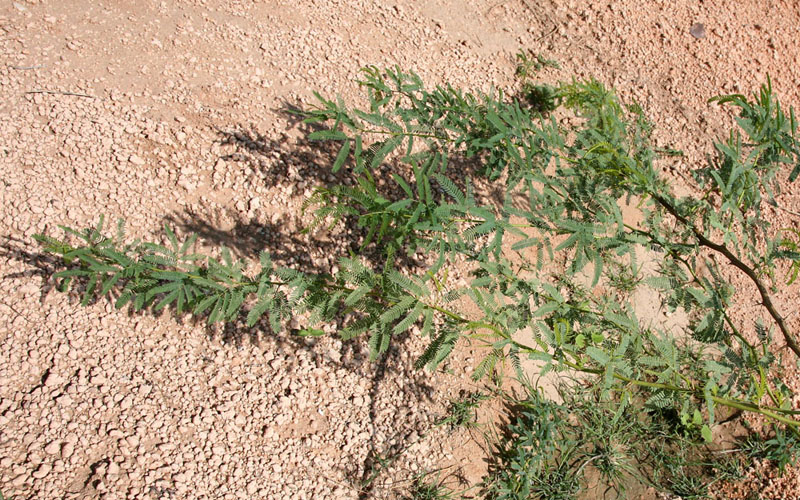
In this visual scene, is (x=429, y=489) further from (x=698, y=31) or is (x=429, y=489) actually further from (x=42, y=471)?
(x=698, y=31)

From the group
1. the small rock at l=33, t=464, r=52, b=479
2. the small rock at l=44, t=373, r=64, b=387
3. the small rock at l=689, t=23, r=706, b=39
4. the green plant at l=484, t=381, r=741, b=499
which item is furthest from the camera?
the small rock at l=689, t=23, r=706, b=39

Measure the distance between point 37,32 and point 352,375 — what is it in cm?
221

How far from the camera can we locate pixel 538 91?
351 cm

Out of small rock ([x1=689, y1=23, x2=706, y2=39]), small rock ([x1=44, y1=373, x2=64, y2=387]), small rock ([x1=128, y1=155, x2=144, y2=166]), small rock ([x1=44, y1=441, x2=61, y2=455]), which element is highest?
small rock ([x1=689, y1=23, x2=706, y2=39])

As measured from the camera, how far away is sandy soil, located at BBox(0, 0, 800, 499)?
7.13ft

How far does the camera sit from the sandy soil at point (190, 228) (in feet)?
7.13

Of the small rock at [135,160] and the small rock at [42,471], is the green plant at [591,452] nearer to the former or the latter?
the small rock at [42,471]

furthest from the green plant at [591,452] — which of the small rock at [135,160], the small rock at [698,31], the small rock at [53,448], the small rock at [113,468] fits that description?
the small rock at [698,31]

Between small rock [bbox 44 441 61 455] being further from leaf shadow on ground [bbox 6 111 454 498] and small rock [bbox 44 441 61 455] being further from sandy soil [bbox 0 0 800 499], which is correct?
leaf shadow on ground [bbox 6 111 454 498]

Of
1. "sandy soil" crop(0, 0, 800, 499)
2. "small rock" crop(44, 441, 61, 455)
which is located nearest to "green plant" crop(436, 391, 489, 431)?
"sandy soil" crop(0, 0, 800, 499)

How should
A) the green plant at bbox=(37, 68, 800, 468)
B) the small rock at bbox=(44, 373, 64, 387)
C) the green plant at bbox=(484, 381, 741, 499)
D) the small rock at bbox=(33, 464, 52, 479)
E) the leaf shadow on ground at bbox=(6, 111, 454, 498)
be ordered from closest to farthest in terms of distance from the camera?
the green plant at bbox=(37, 68, 800, 468) → the small rock at bbox=(33, 464, 52, 479) → the small rock at bbox=(44, 373, 64, 387) → the leaf shadow on ground at bbox=(6, 111, 454, 498) → the green plant at bbox=(484, 381, 741, 499)

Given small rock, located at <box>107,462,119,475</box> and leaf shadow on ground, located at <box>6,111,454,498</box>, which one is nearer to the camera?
small rock, located at <box>107,462,119,475</box>

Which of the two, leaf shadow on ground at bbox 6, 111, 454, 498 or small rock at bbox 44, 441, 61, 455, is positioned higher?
leaf shadow on ground at bbox 6, 111, 454, 498

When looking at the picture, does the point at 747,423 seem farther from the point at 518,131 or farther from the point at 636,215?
the point at 518,131
